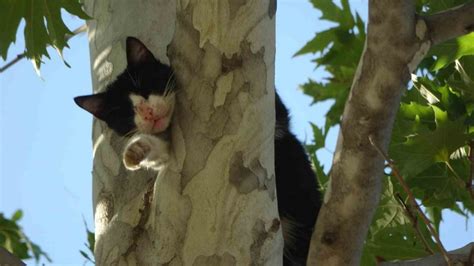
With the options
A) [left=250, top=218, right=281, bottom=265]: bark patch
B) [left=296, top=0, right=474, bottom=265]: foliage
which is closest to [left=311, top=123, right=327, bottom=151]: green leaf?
[left=296, top=0, right=474, bottom=265]: foliage

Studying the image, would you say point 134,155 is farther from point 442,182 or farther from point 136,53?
point 442,182

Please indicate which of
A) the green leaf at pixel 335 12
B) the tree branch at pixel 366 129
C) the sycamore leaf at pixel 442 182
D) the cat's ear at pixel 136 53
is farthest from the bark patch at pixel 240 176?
the green leaf at pixel 335 12

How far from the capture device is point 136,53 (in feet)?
10.7

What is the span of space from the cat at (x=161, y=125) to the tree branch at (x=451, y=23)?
43.9 inches

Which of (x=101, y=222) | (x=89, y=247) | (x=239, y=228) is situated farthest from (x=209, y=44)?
(x=89, y=247)

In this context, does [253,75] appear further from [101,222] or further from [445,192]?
[445,192]

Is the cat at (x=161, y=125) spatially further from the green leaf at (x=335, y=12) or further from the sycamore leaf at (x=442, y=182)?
the green leaf at (x=335, y=12)

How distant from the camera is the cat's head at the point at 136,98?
10.7 ft

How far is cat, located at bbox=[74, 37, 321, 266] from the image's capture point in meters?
3.29

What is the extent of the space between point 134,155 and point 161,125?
39 centimetres

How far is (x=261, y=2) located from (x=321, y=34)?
1.97 meters

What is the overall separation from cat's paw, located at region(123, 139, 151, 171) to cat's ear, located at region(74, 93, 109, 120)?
0.41 m

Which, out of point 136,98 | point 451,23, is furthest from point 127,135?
point 451,23

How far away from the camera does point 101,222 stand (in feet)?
9.46
